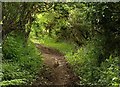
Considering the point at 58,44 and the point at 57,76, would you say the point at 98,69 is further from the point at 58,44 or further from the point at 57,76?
the point at 58,44

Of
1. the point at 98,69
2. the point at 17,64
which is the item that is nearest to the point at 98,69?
the point at 98,69

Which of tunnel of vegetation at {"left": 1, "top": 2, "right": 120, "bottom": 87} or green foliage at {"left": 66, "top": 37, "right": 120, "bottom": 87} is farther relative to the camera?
tunnel of vegetation at {"left": 1, "top": 2, "right": 120, "bottom": 87}

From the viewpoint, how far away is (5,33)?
930cm

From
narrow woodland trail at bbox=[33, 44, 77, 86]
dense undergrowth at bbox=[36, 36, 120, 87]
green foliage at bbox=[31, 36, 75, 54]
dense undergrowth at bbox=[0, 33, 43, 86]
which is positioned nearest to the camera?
dense undergrowth at bbox=[36, 36, 120, 87]

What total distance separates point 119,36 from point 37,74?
304 cm

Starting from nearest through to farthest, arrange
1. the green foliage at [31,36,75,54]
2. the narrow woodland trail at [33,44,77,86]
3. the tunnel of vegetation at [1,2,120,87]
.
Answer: the tunnel of vegetation at [1,2,120,87], the narrow woodland trail at [33,44,77,86], the green foliage at [31,36,75,54]

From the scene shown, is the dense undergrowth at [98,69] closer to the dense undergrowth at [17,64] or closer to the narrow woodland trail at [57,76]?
the narrow woodland trail at [57,76]

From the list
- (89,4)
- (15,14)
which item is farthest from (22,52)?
(89,4)

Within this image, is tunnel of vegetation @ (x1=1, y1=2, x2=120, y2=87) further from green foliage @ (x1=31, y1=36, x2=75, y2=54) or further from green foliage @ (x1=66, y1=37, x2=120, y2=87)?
green foliage @ (x1=31, y1=36, x2=75, y2=54)

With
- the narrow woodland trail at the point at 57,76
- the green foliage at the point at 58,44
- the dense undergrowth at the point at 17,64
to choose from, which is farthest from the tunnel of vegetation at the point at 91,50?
the green foliage at the point at 58,44

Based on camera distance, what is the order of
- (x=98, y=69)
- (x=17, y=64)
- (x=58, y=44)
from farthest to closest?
1. (x=58, y=44)
2. (x=17, y=64)
3. (x=98, y=69)

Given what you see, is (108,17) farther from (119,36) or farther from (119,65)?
(119,65)

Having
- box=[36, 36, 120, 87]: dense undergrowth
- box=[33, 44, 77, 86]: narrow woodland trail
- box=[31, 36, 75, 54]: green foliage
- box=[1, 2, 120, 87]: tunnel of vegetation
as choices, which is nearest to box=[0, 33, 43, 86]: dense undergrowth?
box=[1, 2, 120, 87]: tunnel of vegetation

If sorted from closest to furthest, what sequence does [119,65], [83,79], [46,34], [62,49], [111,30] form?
[119,65] < [111,30] < [83,79] < [62,49] < [46,34]
